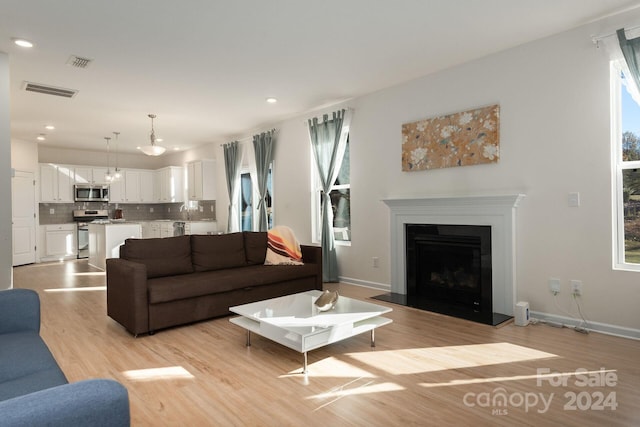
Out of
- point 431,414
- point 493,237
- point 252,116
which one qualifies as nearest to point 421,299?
point 493,237

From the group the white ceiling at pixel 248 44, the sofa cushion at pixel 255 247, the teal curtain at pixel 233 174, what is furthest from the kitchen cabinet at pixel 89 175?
the sofa cushion at pixel 255 247


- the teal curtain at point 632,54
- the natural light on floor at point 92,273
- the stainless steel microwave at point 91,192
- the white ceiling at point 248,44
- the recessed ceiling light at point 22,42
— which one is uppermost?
the white ceiling at point 248,44

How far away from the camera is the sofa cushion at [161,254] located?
402 cm

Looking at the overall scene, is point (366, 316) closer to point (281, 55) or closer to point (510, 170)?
point (510, 170)

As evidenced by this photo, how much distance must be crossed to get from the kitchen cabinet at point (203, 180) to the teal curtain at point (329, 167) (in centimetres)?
362

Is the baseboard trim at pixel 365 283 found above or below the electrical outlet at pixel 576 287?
below

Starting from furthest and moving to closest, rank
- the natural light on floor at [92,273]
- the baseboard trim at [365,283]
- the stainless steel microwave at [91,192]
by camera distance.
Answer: the stainless steel microwave at [91,192] < the natural light on floor at [92,273] < the baseboard trim at [365,283]

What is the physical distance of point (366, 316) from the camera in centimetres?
307

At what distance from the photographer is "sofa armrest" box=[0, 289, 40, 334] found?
7.18ft

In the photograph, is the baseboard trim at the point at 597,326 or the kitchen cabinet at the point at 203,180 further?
the kitchen cabinet at the point at 203,180

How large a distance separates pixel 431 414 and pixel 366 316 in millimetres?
1018

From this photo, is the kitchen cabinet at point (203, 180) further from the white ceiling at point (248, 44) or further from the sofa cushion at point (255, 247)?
the sofa cushion at point (255, 247)

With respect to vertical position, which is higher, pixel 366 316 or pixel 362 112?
pixel 362 112

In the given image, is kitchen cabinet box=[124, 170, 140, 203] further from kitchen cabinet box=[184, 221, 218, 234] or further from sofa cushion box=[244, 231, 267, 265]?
sofa cushion box=[244, 231, 267, 265]
